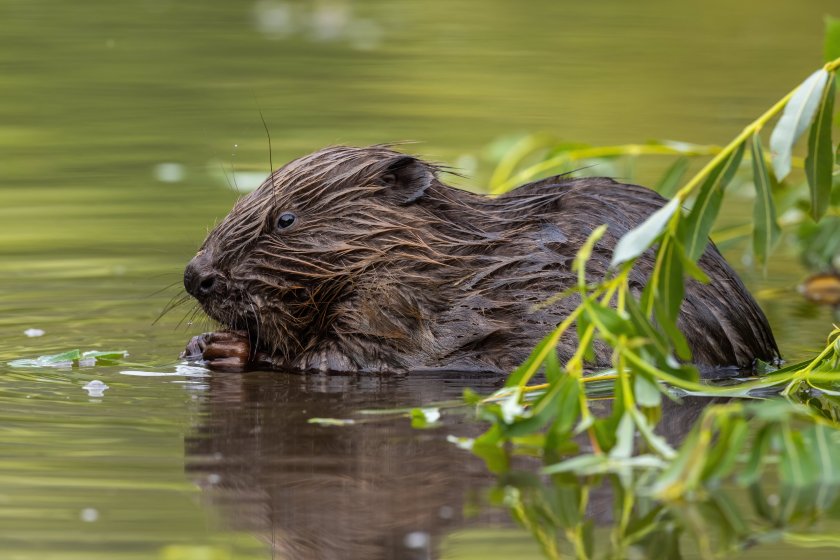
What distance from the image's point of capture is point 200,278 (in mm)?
5266

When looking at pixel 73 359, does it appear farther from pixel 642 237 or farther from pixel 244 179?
pixel 244 179

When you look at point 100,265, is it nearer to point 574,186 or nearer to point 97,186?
point 97,186

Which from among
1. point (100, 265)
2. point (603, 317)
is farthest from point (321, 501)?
point (100, 265)

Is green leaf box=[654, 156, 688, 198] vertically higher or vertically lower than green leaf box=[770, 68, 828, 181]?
higher

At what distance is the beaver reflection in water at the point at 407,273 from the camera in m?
5.12

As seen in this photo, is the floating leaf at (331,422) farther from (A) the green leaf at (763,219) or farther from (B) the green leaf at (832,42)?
(B) the green leaf at (832,42)

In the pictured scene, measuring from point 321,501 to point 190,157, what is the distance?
5.87m

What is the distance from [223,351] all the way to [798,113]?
2.04 m

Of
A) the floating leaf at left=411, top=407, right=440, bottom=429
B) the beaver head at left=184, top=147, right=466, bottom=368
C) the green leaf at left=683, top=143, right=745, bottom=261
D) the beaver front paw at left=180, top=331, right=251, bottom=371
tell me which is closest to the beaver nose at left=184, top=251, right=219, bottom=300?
the beaver head at left=184, top=147, right=466, bottom=368

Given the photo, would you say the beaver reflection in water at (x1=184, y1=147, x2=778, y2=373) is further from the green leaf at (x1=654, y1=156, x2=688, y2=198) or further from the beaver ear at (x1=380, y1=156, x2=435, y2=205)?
the green leaf at (x1=654, y1=156, x2=688, y2=198)

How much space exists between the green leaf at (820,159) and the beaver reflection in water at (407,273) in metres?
0.85

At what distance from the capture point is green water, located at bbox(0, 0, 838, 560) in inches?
139

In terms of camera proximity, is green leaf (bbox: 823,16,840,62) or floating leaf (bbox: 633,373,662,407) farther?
green leaf (bbox: 823,16,840,62)

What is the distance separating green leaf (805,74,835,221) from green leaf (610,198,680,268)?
655mm
